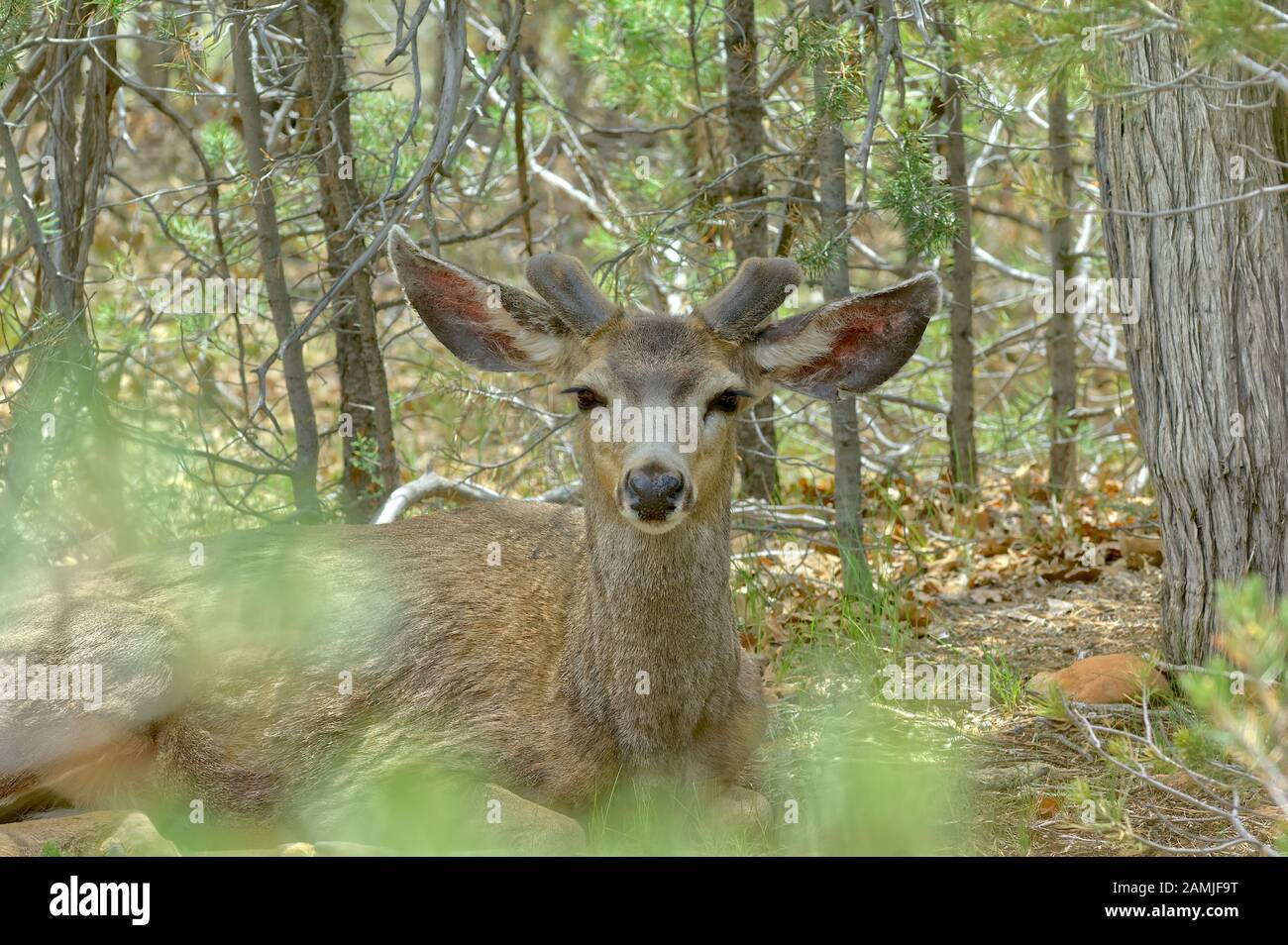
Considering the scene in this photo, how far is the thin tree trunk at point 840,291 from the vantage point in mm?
6371

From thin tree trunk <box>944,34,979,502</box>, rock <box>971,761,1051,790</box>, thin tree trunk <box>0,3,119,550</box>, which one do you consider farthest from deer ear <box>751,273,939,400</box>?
thin tree trunk <box>0,3,119,550</box>

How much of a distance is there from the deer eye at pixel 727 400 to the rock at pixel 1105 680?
1653mm

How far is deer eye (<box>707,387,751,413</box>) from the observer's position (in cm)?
514

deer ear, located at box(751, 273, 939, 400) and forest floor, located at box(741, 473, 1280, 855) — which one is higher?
deer ear, located at box(751, 273, 939, 400)

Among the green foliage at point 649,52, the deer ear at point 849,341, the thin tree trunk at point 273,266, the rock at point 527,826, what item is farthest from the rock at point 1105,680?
the green foliage at point 649,52

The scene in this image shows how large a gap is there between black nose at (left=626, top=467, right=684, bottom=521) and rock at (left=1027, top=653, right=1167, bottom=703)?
1.87 metres

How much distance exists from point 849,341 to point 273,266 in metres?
2.87

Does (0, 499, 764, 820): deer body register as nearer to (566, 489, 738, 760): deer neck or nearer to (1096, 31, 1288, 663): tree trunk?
(566, 489, 738, 760): deer neck

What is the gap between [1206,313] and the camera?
5.50 metres

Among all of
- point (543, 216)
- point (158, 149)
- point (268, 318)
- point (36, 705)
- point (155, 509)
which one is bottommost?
point (36, 705)
